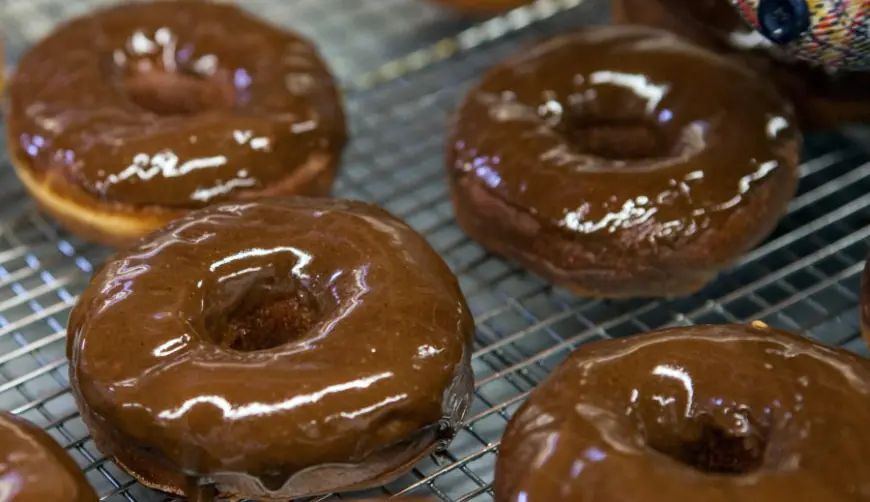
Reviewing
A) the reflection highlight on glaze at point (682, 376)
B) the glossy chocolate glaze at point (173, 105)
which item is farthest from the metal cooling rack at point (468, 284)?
the reflection highlight on glaze at point (682, 376)

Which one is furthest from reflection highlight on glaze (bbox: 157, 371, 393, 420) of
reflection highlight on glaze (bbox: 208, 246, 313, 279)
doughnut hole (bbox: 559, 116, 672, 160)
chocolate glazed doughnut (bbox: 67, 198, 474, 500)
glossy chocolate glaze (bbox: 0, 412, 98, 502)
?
doughnut hole (bbox: 559, 116, 672, 160)

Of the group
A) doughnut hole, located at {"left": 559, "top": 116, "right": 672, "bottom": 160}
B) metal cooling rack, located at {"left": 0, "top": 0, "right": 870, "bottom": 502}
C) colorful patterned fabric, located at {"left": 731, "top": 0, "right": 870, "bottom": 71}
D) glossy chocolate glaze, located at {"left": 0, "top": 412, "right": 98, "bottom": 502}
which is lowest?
metal cooling rack, located at {"left": 0, "top": 0, "right": 870, "bottom": 502}

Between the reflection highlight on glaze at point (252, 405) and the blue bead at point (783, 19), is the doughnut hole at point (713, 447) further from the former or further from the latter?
the blue bead at point (783, 19)

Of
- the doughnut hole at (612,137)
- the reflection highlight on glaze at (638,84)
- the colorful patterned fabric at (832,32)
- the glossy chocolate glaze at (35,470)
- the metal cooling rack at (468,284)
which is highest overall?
the colorful patterned fabric at (832,32)

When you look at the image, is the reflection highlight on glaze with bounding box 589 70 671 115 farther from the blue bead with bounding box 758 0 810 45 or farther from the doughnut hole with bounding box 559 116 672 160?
the blue bead with bounding box 758 0 810 45

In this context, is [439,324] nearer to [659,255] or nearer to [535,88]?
[659,255]

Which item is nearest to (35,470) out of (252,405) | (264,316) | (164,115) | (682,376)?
(252,405)
